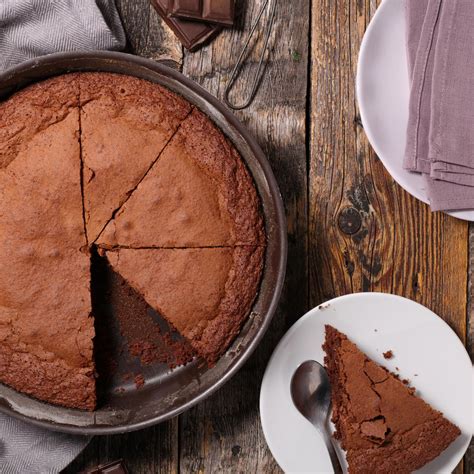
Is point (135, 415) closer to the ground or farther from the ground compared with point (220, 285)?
closer to the ground

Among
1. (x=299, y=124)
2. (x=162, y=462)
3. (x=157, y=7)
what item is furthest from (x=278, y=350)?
(x=157, y=7)

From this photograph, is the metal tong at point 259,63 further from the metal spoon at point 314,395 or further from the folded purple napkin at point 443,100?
the metal spoon at point 314,395

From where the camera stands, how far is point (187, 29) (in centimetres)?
337

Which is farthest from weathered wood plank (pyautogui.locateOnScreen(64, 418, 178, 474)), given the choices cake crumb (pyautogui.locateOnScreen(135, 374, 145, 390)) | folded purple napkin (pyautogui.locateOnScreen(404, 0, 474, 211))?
Answer: folded purple napkin (pyautogui.locateOnScreen(404, 0, 474, 211))

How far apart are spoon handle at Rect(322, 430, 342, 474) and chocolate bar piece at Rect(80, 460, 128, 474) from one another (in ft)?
3.24

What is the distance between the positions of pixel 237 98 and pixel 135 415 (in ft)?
5.31

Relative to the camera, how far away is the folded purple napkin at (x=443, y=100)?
10.6ft

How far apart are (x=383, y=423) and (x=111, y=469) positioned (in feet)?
4.32

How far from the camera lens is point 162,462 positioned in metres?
3.51

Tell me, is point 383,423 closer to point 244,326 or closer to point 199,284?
point 244,326

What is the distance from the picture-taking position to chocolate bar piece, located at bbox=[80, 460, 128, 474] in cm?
332

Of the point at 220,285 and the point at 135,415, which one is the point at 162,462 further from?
the point at 220,285

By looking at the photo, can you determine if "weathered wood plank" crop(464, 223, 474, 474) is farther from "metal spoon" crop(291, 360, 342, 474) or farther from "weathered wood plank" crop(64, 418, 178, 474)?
"weathered wood plank" crop(64, 418, 178, 474)

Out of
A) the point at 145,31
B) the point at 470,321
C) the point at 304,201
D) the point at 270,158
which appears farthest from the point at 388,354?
the point at 145,31
